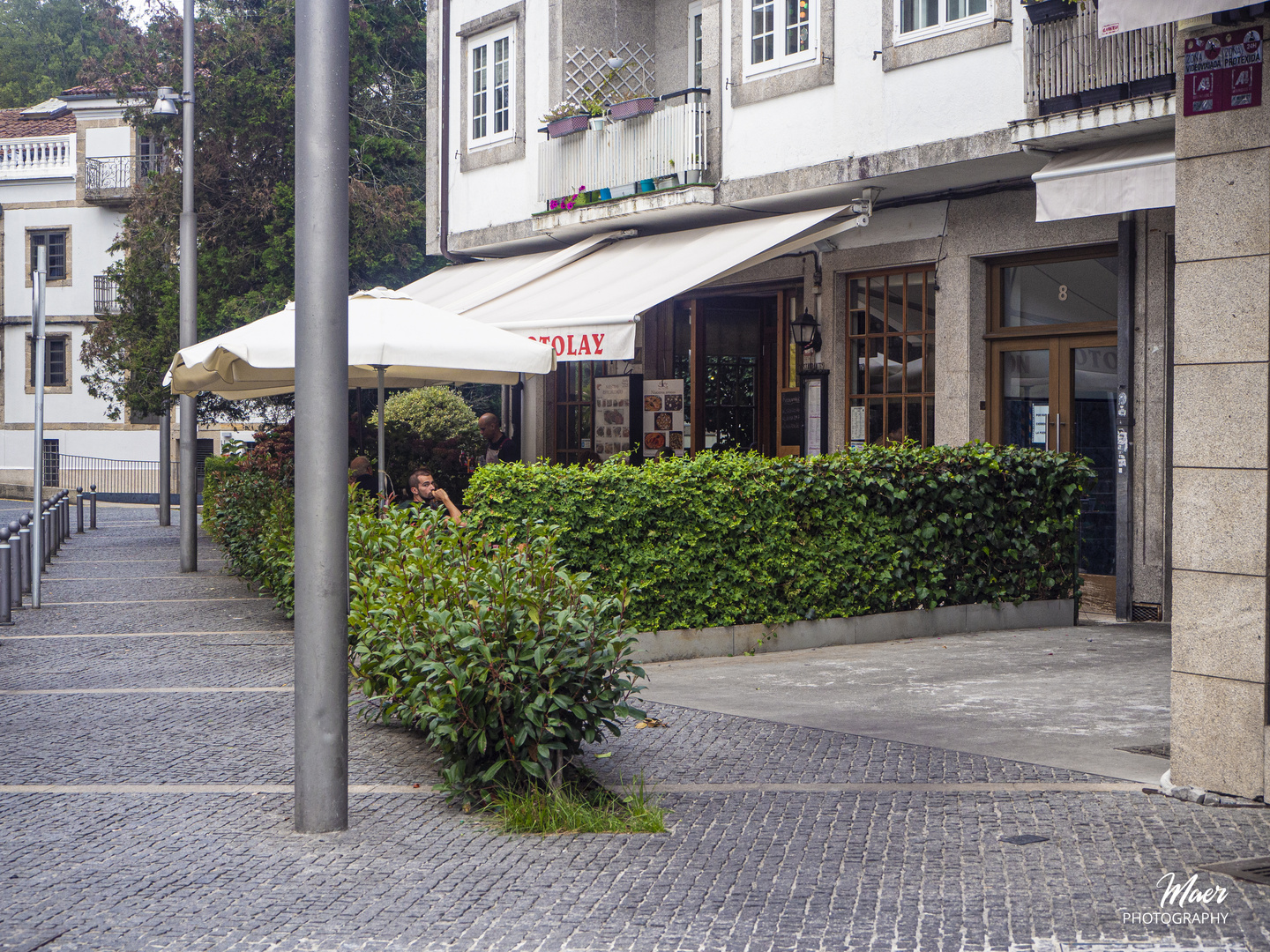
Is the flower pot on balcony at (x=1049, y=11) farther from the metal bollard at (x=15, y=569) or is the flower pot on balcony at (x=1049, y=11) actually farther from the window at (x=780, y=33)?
the metal bollard at (x=15, y=569)

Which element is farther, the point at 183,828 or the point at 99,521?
the point at 99,521

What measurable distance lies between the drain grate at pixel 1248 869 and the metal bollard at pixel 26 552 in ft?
39.3

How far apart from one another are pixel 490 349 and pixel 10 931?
701 cm

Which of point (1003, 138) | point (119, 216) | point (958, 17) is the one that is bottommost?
point (1003, 138)

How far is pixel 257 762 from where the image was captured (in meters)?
6.61

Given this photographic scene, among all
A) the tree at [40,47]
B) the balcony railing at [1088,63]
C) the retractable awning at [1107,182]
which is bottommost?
the retractable awning at [1107,182]

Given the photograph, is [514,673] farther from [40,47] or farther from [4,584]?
[40,47]

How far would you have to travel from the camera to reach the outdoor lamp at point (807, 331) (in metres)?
14.8

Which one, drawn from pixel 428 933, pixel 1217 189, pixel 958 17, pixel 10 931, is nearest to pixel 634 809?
pixel 428 933

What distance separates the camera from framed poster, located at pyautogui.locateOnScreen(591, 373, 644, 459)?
57.5 ft

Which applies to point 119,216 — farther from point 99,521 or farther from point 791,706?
point 791,706

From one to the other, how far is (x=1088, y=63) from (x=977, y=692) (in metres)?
5.61

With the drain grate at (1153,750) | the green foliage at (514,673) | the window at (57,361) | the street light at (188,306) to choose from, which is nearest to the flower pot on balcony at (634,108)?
the street light at (188,306)

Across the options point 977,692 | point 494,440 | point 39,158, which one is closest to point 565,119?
point 494,440
